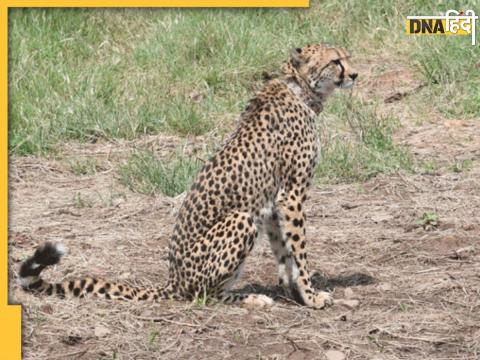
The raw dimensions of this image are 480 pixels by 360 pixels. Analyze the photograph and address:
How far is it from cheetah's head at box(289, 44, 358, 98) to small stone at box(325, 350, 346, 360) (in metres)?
1.33

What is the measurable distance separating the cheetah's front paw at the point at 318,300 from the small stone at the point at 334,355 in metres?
0.52

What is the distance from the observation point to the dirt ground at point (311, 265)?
4609 millimetres

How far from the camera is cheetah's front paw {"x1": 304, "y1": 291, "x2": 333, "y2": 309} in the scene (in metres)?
5.05

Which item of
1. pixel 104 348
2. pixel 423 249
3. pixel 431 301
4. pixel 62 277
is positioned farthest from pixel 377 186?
pixel 104 348

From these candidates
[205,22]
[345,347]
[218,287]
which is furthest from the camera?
[205,22]

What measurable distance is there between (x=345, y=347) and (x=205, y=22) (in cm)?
457

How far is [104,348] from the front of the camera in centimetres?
457

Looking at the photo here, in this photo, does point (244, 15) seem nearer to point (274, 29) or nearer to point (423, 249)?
point (274, 29)

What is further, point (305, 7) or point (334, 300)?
point (305, 7)

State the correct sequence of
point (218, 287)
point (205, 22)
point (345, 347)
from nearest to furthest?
point (345, 347) < point (218, 287) < point (205, 22)

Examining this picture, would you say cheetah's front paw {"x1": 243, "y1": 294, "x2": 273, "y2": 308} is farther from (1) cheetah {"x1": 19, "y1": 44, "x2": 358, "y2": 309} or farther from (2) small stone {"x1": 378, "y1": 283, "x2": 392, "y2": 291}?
(2) small stone {"x1": 378, "y1": 283, "x2": 392, "y2": 291}

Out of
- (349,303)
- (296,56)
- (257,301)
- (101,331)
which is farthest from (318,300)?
(296,56)

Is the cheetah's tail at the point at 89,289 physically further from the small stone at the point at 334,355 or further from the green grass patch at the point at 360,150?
the green grass patch at the point at 360,150

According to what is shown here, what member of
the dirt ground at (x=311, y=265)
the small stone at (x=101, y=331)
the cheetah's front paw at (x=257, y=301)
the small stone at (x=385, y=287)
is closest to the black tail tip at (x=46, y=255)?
the dirt ground at (x=311, y=265)
